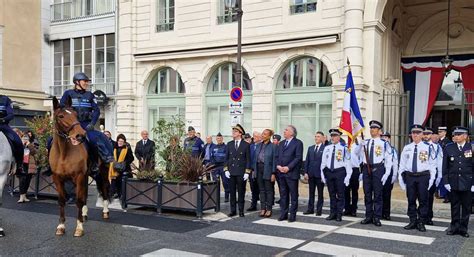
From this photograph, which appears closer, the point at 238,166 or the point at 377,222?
the point at 377,222

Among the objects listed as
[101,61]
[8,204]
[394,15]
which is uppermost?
[394,15]

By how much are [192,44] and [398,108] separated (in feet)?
29.6

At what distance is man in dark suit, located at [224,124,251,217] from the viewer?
9680 mm

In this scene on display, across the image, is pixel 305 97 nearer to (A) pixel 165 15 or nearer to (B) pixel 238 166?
(A) pixel 165 15

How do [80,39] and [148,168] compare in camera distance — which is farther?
[80,39]

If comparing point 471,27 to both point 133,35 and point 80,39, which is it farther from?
point 80,39

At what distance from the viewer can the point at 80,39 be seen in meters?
23.8

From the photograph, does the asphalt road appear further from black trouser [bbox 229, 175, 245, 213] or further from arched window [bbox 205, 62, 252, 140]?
arched window [bbox 205, 62, 252, 140]

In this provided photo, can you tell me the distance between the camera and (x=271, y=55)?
17500 millimetres

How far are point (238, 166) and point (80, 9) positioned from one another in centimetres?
1811

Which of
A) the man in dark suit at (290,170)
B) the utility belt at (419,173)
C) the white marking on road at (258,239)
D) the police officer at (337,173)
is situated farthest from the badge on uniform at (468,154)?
the white marking on road at (258,239)

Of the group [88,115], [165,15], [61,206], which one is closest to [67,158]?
[61,206]

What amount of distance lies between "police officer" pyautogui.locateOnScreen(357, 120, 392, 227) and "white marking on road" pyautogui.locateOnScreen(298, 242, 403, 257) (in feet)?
7.12

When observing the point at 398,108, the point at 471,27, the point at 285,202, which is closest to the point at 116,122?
the point at 398,108
